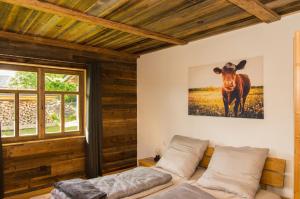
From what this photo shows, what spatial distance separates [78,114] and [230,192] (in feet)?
8.56

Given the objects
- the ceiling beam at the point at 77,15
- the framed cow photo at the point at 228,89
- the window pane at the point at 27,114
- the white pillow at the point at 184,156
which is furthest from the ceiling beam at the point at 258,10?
the window pane at the point at 27,114

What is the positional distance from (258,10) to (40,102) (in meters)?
3.08

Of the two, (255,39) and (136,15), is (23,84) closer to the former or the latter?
(136,15)

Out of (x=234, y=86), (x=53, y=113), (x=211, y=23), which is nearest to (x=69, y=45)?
(x=53, y=113)

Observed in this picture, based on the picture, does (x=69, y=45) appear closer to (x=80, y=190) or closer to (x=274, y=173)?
(x=80, y=190)

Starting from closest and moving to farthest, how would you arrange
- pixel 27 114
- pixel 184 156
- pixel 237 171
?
pixel 237 171 → pixel 184 156 → pixel 27 114

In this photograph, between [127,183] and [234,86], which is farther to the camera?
[234,86]

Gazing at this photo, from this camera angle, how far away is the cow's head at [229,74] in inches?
110

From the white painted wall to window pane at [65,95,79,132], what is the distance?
3.82 feet

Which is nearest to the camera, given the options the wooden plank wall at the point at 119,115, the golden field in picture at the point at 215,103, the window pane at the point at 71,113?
the golden field in picture at the point at 215,103

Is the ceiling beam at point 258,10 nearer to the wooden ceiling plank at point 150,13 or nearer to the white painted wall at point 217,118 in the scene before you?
the white painted wall at point 217,118

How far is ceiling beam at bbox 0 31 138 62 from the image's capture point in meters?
2.96

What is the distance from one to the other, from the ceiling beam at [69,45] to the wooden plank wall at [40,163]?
1433 mm

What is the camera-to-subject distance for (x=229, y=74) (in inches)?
112
